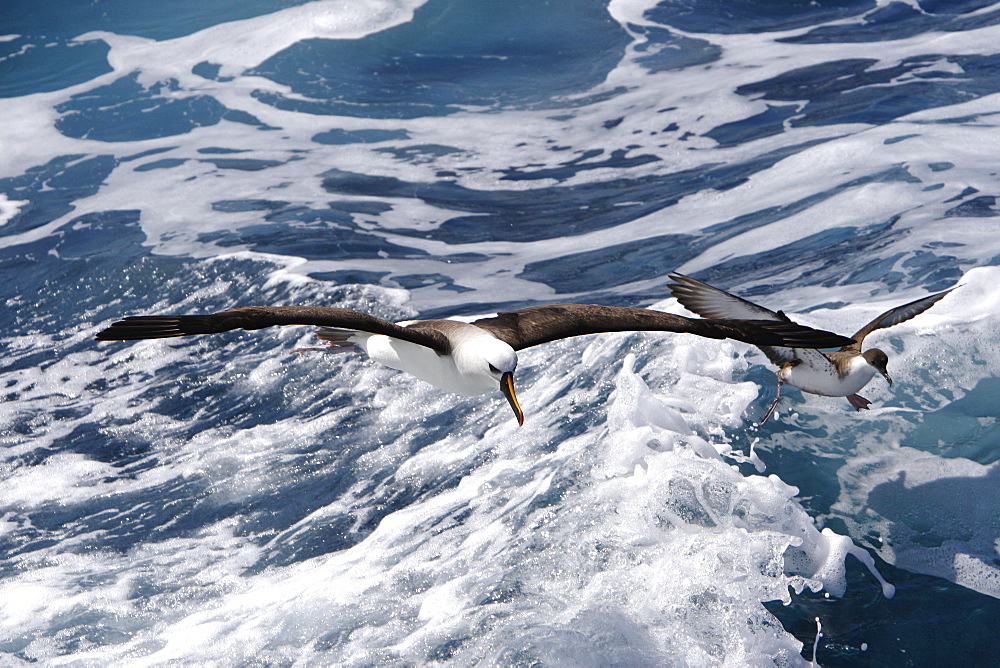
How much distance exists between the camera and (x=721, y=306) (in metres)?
9.52

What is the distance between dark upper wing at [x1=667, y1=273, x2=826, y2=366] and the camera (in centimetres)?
923

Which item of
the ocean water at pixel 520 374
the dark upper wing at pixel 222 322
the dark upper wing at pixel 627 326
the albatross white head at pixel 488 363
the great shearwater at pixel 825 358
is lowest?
the ocean water at pixel 520 374

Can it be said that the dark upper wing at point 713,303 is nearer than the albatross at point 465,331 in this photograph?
No

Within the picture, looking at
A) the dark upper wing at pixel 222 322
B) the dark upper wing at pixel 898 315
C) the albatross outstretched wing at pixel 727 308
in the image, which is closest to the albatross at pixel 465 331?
the dark upper wing at pixel 222 322

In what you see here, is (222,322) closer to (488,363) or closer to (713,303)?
(488,363)

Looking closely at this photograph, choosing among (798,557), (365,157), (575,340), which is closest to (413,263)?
(575,340)

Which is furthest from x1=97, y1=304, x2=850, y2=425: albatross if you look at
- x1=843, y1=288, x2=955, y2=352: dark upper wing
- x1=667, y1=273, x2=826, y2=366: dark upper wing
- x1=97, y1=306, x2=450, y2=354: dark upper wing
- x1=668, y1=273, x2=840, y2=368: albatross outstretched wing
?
x1=843, y1=288, x2=955, y2=352: dark upper wing

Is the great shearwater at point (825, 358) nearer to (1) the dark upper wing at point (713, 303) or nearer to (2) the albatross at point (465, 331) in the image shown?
(1) the dark upper wing at point (713, 303)

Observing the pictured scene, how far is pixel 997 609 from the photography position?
7254mm

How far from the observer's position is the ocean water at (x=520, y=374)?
Result: 759 centimetres

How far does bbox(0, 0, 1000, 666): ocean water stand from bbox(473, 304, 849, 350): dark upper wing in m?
1.43

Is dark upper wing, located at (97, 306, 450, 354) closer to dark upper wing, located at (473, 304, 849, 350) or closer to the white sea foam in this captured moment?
dark upper wing, located at (473, 304, 849, 350)

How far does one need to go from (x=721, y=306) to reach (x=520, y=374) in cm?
277

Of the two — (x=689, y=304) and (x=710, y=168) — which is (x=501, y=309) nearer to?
(x=689, y=304)
